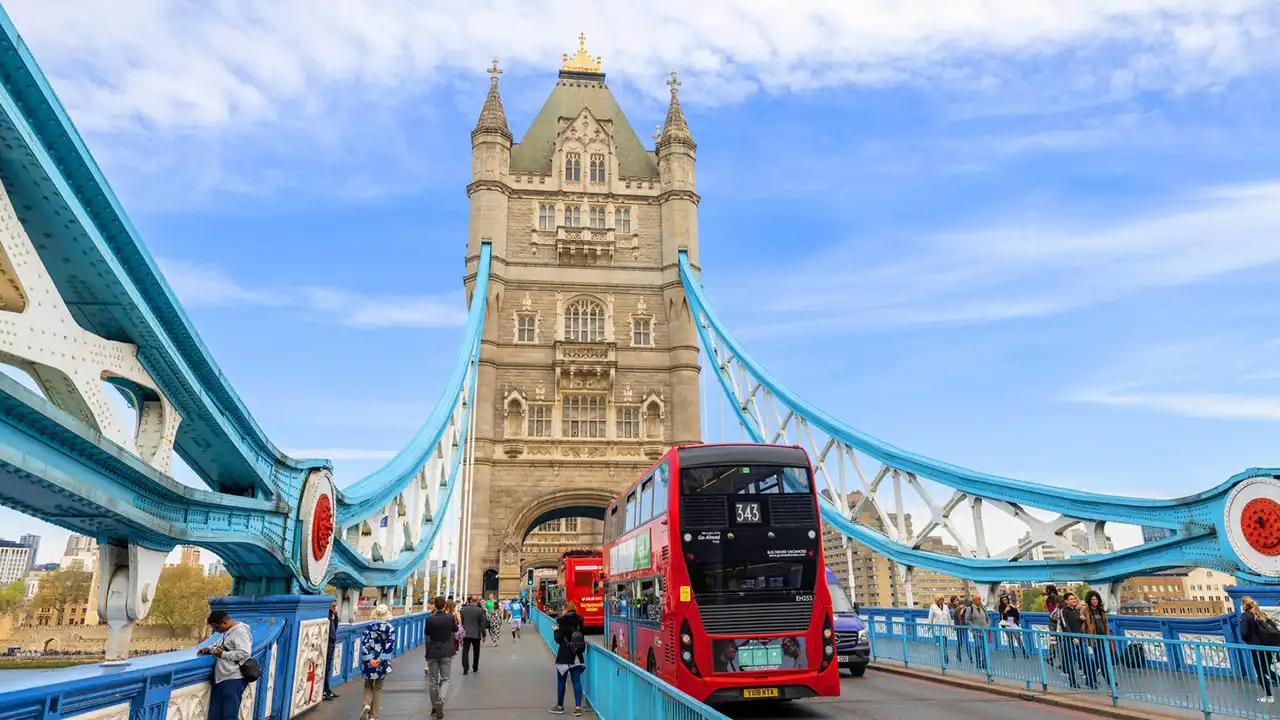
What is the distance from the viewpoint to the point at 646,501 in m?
12.1

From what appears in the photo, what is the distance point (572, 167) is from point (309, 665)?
3226 cm

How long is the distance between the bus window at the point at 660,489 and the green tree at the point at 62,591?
149 ft

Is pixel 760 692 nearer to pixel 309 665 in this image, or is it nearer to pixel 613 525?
pixel 309 665

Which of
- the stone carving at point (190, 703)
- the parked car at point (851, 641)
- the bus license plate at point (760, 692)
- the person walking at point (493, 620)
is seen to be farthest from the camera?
the person walking at point (493, 620)

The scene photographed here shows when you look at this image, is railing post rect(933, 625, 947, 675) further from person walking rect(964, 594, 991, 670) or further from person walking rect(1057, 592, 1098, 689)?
person walking rect(1057, 592, 1098, 689)

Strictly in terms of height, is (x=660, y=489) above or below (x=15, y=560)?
below

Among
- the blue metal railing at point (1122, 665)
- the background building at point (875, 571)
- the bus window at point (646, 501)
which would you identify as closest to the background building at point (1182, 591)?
the background building at point (875, 571)

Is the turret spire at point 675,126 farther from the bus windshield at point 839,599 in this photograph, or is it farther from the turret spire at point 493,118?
the bus windshield at point 839,599

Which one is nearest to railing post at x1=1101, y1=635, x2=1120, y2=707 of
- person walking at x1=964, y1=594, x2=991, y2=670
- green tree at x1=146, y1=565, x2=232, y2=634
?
person walking at x1=964, y1=594, x2=991, y2=670

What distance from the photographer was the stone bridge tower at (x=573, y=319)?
33.8 metres

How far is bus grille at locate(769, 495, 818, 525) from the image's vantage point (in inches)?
401

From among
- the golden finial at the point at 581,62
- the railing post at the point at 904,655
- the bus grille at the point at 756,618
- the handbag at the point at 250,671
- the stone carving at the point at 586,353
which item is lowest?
the railing post at the point at 904,655

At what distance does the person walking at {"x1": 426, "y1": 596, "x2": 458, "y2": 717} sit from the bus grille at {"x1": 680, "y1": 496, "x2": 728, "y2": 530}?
331cm

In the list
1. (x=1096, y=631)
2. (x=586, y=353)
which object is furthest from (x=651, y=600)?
(x=586, y=353)
